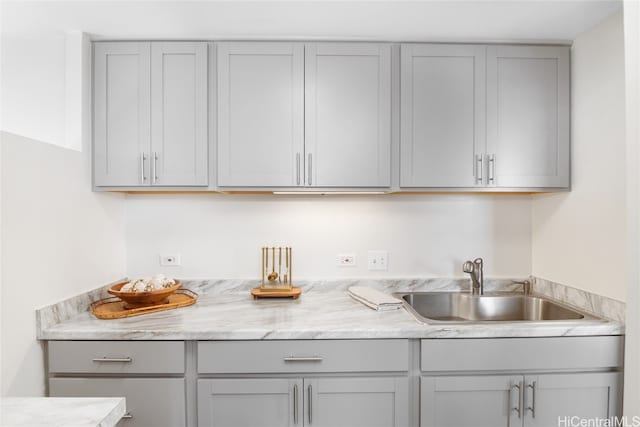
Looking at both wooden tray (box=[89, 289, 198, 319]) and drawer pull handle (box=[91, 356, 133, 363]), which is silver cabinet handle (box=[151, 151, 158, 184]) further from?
drawer pull handle (box=[91, 356, 133, 363])

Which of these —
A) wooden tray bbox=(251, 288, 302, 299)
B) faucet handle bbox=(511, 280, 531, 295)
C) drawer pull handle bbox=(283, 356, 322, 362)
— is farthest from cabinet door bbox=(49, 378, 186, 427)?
faucet handle bbox=(511, 280, 531, 295)

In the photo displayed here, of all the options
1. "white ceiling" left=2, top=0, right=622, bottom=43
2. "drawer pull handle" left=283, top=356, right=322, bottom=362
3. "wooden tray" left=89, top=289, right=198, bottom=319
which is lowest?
"drawer pull handle" left=283, top=356, right=322, bottom=362

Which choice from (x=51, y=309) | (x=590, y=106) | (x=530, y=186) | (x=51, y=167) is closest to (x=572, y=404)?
(x=530, y=186)

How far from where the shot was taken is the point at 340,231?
92.2 inches

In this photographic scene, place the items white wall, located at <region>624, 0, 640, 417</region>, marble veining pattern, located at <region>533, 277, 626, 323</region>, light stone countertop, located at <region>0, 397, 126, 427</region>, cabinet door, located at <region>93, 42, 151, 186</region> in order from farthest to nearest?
1. cabinet door, located at <region>93, 42, 151, 186</region>
2. marble veining pattern, located at <region>533, 277, 626, 323</region>
3. white wall, located at <region>624, 0, 640, 417</region>
4. light stone countertop, located at <region>0, 397, 126, 427</region>

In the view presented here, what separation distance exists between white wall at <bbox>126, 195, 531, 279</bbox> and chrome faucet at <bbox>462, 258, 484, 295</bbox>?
0.37 feet

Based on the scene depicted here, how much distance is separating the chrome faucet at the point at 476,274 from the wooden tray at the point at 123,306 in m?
1.52

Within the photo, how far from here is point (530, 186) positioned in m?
2.02

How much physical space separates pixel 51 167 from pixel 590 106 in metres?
2.47

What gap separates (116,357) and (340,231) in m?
1.30

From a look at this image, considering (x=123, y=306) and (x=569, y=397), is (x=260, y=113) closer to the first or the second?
(x=123, y=306)

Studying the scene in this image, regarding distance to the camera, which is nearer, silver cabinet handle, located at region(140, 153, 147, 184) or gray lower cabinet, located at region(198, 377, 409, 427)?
gray lower cabinet, located at region(198, 377, 409, 427)

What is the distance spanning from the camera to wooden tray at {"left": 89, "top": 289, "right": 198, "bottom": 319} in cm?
177

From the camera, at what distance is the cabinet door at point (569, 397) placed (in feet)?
5.49
